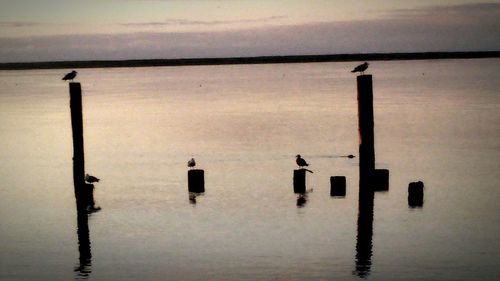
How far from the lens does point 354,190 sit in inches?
838

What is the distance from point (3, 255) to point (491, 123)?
92.6ft

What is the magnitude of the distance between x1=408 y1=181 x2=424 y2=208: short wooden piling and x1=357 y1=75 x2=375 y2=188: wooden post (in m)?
0.99

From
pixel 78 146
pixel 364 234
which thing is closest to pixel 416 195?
pixel 364 234

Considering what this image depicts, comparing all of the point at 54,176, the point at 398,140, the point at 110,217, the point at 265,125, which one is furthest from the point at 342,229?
the point at 265,125

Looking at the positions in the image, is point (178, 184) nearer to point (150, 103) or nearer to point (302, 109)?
point (302, 109)

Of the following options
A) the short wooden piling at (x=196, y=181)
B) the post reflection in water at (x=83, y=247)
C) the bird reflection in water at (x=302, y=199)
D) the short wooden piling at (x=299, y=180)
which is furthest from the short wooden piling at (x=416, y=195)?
the post reflection in water at (x=83, y=247)

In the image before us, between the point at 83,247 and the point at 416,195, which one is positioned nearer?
the point at 83,247

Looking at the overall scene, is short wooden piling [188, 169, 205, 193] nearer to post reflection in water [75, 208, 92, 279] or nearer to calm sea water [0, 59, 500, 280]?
calm sea water [0, 59, 500, 280]

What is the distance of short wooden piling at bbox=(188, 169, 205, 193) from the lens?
2051cm

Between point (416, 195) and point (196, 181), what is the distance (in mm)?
4737

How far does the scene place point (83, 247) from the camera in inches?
648

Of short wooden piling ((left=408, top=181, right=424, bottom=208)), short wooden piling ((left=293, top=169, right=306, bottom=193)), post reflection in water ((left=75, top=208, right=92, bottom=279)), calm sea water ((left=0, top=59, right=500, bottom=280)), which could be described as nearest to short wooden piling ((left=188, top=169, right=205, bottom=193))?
calm sea water ((left=0, top=59, right=500, bottom=280))

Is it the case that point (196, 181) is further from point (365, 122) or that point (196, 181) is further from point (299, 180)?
point (365, 122)

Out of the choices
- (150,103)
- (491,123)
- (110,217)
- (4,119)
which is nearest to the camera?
(110,217)
